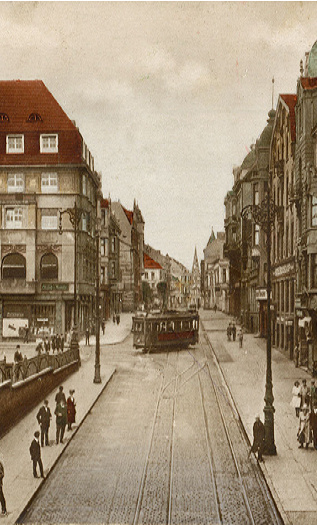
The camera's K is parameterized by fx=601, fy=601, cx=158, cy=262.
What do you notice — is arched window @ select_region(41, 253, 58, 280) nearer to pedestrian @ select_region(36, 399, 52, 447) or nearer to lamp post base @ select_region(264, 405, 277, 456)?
pedestrian @ select_region(36, 399, 52, 447)

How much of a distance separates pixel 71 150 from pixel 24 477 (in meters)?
37.6

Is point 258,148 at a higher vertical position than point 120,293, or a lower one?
higher

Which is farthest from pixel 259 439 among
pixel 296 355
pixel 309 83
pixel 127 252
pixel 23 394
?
pixel 127 252

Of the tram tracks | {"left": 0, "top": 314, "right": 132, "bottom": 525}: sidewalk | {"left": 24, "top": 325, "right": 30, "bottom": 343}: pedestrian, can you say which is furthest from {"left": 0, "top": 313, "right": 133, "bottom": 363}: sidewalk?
the tram tracks

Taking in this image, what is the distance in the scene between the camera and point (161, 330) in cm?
4553

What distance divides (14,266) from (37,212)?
4.94m

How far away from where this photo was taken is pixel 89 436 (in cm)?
2138

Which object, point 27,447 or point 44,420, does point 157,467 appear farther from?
point 27,447

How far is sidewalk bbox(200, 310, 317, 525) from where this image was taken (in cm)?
1477

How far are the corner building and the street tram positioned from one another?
8649 millimetres

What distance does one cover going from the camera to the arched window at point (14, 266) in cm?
5047

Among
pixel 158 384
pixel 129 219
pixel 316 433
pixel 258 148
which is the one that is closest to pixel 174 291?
pixel 129 219

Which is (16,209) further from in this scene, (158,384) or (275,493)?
(275,493)

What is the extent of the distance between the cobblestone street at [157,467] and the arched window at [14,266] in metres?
23.2
